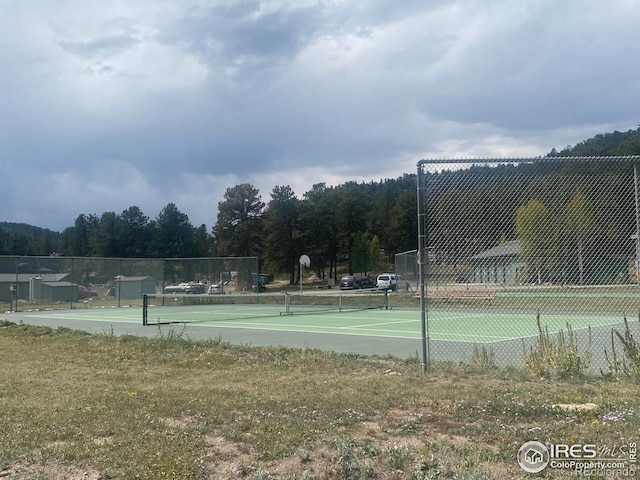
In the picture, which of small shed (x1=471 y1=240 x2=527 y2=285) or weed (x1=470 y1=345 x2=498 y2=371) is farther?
weed (x1=470 y1=345 x2=498 y2=371)

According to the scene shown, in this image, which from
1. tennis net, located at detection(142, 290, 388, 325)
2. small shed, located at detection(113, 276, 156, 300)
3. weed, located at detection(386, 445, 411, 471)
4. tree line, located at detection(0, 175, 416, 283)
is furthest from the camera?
tree line, located at detection(0, 175, 416, 283)

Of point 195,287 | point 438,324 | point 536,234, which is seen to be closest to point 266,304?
point 195,287

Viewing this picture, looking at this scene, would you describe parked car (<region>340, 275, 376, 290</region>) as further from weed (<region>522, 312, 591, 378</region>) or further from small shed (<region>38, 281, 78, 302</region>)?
weed (<region>522, 312, 591, 378</region>)

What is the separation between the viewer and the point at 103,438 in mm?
5387

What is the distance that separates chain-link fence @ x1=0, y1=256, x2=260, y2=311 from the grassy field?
2520 centimetres

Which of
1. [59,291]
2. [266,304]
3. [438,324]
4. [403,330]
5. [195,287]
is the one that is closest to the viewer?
[403,330]

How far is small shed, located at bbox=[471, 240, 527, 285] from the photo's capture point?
8492mm

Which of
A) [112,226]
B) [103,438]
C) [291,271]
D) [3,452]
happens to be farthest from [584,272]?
[112,226]

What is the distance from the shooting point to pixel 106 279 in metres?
36.0

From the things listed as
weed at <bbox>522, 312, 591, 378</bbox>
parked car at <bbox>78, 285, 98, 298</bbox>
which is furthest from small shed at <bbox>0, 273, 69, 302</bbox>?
weed at <bbox>522, 312, 591, 378</bbox>

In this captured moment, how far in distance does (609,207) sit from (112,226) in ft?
361

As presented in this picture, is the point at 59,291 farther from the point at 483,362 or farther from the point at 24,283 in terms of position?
the point at 483,362

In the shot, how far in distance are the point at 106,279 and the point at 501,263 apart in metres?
31.3

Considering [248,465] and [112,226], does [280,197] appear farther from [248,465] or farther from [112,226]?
[248,465]
